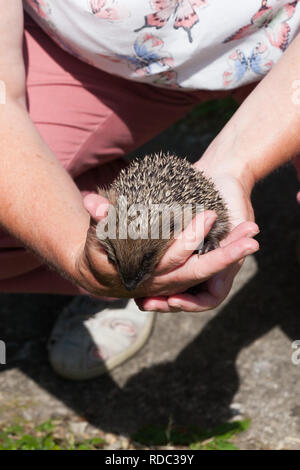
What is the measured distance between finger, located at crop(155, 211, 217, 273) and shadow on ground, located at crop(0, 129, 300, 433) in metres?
1.55

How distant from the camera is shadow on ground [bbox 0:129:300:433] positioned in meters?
3.71

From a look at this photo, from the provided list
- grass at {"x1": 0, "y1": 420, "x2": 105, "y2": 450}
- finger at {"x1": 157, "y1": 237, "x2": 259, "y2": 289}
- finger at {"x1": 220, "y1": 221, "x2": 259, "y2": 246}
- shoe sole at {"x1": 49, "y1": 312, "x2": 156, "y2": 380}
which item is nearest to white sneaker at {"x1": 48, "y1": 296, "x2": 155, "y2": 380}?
shoe sole at {"x1": 49, "y1": 312, "x2": 156, "y2": 380}

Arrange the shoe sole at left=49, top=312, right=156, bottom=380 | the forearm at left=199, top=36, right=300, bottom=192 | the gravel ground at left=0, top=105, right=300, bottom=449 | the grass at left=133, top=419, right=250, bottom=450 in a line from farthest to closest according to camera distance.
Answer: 1. the shoe sole at left=49, top=312, right=156, bottom=380
2. the gravel ground at left=0, top=105, right=300, bottom=449
3. the grass at left=133, top=419, right=250, bottom=450
4. the forearm at left=199, top=36, right=300, bottom=192

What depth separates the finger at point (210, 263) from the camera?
87.8 inches

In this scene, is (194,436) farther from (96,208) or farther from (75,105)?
(75,105)

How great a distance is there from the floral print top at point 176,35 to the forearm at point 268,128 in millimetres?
260

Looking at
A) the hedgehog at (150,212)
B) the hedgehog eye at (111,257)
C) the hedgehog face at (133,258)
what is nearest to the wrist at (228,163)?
the hedgehog at (150,212)

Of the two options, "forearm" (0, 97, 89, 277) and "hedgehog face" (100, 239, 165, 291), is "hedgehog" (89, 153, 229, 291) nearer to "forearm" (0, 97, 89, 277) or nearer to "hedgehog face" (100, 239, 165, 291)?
"hedgehog face" (100, 239, 165, 291)

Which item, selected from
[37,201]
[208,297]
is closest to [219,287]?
[208,297]

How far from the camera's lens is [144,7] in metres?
2.93

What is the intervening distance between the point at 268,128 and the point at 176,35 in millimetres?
668

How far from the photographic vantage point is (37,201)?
2643 millimetres

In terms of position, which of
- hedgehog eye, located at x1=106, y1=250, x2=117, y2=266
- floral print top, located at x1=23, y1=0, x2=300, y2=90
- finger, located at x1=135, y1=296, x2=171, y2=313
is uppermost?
floral print top, located at x1=23, y1=0, x2=300, y2=90
